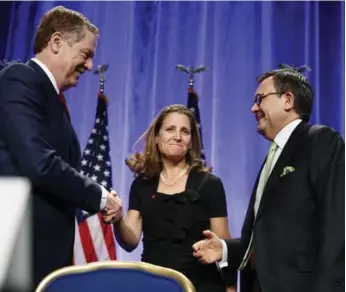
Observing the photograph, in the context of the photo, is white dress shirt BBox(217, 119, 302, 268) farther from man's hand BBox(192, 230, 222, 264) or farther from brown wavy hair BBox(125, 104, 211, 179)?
brown wavy hair BBox(125, 104, 211, 179)

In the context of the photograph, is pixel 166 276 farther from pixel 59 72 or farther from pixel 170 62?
pixel 170 62

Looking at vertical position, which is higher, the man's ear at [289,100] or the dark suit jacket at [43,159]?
the man's ear at [289,100]

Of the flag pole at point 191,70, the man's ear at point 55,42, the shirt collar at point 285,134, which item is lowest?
the shirt collar at point 285,134

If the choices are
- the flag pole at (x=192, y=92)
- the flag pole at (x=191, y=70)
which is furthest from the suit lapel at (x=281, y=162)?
the flag pole at (x=191, y=70)

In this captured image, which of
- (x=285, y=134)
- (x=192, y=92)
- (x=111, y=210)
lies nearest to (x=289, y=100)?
(x=285, y=134)

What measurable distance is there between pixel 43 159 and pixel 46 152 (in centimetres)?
2

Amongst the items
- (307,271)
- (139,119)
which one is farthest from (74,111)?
(307,271)

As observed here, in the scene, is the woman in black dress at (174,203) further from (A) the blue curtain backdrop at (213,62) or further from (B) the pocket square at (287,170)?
(A) the blue curtain backdrop at (213,62)

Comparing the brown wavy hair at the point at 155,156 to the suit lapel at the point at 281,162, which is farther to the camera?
the brown wavy hair at the point at 155,156

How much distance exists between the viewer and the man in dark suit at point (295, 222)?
1588mm

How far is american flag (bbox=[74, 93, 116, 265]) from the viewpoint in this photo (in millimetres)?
3135

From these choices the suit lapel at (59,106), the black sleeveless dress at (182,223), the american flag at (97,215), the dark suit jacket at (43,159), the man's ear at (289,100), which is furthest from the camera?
the american flag at (97,215)

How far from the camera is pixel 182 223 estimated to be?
2104 millimetres

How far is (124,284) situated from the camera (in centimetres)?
128
